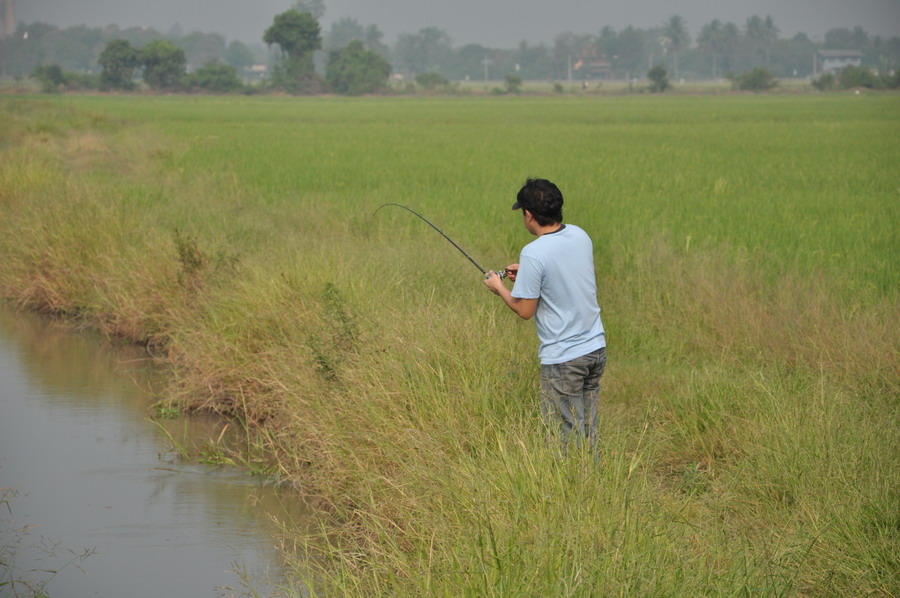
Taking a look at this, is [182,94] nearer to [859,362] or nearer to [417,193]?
[417,193]

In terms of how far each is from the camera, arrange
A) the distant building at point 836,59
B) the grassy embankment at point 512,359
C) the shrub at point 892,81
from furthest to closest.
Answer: the distant building at point 836,59 < the shrub at point 892,81 < the grassy embankment at point 512,359

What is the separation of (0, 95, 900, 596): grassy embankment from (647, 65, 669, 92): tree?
76.2m

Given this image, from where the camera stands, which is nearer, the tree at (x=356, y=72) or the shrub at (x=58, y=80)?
the shrub at (x=58, y=80)

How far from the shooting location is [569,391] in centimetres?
452

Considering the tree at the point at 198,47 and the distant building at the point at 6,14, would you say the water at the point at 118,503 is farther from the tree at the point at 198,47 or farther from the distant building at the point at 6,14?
the tree at the point at 198,47

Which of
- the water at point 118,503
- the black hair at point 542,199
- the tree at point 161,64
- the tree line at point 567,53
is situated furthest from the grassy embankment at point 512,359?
the tree line at point 567,53

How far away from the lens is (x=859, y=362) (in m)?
6.16

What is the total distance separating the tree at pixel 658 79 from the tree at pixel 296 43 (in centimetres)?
2817

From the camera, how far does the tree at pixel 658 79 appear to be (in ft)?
294

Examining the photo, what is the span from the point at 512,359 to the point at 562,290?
1.04 metres

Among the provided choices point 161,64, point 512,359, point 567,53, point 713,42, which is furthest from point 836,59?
point 512,359

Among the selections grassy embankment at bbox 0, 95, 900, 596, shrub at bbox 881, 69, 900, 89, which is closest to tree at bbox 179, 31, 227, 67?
Answer: shrub at bbox 881, 69, 900, 89

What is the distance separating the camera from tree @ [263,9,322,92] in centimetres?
8469

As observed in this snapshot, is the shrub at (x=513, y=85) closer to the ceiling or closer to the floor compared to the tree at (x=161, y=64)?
closer to the floor
